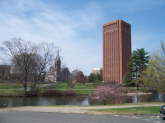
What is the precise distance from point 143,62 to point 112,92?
45.9m

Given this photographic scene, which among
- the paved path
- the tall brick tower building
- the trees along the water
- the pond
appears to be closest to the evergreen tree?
the pond

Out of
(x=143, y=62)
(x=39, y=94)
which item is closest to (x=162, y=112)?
(x=39, y=94)

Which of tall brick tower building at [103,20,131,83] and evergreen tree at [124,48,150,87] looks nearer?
evergreen tree at [124,48,150,87]

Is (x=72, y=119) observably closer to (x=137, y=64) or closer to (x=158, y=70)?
(x=158, y=70)

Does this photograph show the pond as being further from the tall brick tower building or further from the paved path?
the tall brick tower building

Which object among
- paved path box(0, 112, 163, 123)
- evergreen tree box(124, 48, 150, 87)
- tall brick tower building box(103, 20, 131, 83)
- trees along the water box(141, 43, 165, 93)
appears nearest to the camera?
paved path box(0, 112, 163, 123)

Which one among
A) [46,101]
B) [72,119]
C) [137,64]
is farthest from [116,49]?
[72,119]

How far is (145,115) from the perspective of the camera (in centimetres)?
1734

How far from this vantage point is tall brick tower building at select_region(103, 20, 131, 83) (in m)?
126

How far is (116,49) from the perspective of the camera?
128m

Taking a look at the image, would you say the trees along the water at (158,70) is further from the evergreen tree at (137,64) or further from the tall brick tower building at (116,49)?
the tall brick tower building at (116,49)

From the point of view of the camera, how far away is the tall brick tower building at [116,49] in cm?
12581

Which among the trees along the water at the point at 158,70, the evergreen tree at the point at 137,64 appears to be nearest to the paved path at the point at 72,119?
the trees along the water at the point at 158,70

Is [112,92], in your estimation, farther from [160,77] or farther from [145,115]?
[145,115]
